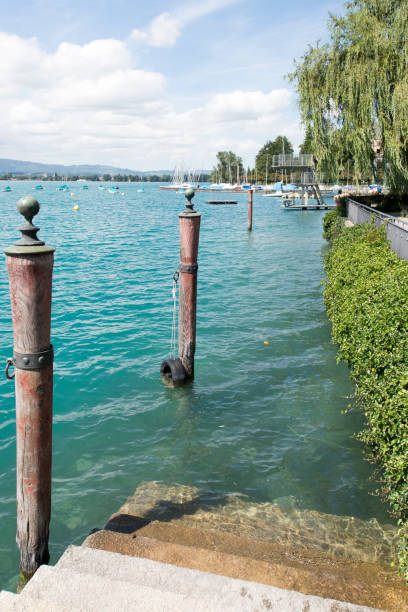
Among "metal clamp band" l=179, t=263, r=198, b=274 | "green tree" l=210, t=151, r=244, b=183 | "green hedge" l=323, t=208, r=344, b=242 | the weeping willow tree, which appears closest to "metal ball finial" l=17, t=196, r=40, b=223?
"metal clamp band" l=179, t=263, r=198, b=274

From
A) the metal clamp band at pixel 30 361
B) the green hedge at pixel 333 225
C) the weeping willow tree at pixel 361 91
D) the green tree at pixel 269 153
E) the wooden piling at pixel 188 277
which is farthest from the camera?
the green tree at pixel 269 153

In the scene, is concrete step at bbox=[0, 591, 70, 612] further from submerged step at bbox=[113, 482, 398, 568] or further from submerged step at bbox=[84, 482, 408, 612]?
submerged step at bbox=[113, 482, 398, 568]

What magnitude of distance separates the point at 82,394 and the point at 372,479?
5.85m

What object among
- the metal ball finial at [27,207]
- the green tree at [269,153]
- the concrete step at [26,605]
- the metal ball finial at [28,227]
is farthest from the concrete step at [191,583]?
the green tree at [269,153]

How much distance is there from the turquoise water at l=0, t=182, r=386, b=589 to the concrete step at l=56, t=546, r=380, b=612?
2.31 m

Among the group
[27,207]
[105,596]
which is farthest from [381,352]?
[27,207]

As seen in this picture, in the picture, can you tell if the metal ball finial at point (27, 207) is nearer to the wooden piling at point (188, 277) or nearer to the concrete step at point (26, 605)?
the concrete step at point (26, 605)

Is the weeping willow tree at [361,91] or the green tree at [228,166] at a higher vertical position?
the green tree at [228,166]

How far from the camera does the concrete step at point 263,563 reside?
3.59 meters

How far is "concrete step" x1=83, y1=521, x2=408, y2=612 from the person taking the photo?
3.59 meters

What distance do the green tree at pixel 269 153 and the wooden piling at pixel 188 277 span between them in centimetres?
14324

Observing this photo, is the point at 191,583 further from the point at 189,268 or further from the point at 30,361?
the point at 189,268

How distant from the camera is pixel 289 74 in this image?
24359mm

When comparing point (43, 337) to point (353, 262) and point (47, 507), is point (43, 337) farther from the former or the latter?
point (353, 262)
